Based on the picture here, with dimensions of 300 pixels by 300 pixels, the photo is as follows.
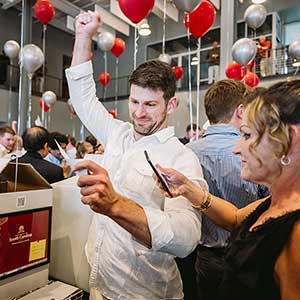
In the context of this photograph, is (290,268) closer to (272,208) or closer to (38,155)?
(272,208)

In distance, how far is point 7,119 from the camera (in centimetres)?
Result: 922

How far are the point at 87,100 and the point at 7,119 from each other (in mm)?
8789

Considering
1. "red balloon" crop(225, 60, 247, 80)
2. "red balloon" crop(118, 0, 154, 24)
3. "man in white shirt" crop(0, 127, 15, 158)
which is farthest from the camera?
"red balloon" crop(225, 60, 247, 80)

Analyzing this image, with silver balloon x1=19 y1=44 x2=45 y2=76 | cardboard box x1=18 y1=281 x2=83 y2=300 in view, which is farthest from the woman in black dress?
silver balloon x1=19 y1=44 x2=45 y2=76

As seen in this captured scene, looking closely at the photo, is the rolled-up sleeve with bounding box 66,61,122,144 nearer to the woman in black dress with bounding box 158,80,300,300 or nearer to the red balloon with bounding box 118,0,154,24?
the woman in black dress with bounding box 158,80,300,300

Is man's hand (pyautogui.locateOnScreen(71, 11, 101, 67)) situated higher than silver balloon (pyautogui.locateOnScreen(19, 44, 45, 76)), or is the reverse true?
silver balloon (pyautogui.locateOnScreen(19, 44, 45, 76))

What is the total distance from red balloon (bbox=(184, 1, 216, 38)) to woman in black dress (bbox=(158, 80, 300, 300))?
2.52 m

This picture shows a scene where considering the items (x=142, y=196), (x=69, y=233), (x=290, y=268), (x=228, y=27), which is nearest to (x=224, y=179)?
(x=142, y=196)

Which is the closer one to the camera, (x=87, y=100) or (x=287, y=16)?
(x=87, y=100)

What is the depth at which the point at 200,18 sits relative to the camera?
314 cm

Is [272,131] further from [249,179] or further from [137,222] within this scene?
[137,222]

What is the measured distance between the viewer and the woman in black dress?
2.36ft

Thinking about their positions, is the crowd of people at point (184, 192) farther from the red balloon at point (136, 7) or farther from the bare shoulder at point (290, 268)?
the red balloon at point (136, 7)

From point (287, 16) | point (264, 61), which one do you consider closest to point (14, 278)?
point (264, 61)
